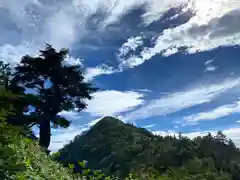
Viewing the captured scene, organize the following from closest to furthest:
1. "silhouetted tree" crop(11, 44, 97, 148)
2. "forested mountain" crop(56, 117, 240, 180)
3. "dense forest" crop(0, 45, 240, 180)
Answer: "dense forest" crop(0, 45, 240, 180) → "silhouetted tree" crop(11, 44, 97, 148) → "forested mountain" crop(56, 117, 240, 180)

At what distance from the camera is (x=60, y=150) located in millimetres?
20219

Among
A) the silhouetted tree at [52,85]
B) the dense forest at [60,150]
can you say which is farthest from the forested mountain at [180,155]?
the silhouetted tree at [52,85]

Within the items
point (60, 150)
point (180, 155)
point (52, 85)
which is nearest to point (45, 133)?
point (52, 85)

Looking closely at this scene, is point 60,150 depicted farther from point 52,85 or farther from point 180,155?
point 180,155

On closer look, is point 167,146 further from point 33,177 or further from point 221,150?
point 33,177

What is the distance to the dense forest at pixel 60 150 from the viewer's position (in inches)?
277

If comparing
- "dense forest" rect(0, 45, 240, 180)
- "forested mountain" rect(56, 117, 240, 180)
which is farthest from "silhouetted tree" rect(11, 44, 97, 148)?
"forested mountain" rect(56, 117, 240, 180)

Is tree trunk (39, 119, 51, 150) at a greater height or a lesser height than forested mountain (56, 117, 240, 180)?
lesser

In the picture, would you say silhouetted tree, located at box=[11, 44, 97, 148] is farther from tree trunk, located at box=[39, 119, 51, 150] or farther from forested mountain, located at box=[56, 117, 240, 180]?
forested mountain, located at box=[56, 117, 240, 180]

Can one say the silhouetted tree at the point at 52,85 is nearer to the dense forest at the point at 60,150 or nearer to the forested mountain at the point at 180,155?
the dense forest at the point at 60,150

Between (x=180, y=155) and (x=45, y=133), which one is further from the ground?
(x=180, y=155)

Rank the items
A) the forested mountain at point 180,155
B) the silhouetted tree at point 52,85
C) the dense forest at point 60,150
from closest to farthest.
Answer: the dense forest at point 60,150 < the silhouetted tree at point 52,85 < the forested mountain at point 180,155

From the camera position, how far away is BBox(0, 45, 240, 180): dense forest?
7030mm

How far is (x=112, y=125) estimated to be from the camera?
135375 mm
